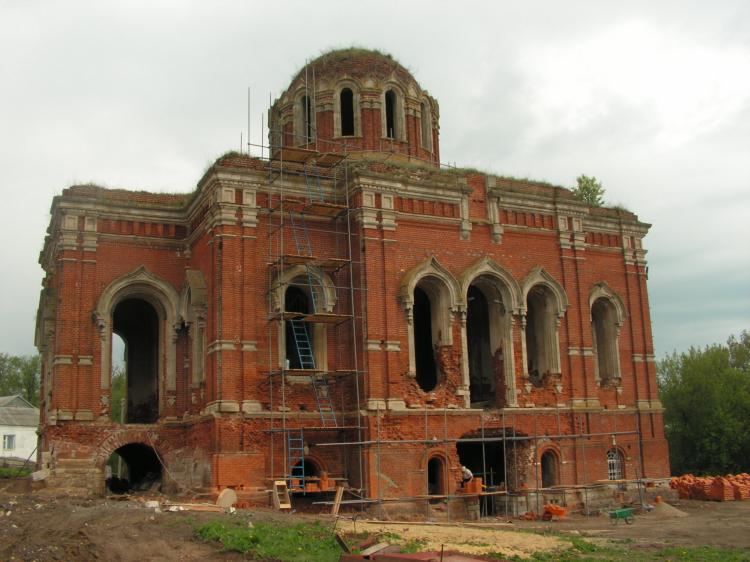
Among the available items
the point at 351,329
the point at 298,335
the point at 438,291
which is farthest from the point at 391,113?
the point at 298,335

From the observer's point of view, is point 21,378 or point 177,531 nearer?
point 177,531

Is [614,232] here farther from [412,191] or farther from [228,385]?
[228,385]

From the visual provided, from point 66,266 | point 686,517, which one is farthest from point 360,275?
point 686,517

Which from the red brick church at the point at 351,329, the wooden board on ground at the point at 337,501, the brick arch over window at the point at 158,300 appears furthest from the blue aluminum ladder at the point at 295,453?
the brick arch over window at the point at 158,300

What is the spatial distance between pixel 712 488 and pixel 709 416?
12.0 metres

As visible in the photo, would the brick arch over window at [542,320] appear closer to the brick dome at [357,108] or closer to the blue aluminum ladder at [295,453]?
the brick dome at [357,108]

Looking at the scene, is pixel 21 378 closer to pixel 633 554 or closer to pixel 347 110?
pixel 347 110

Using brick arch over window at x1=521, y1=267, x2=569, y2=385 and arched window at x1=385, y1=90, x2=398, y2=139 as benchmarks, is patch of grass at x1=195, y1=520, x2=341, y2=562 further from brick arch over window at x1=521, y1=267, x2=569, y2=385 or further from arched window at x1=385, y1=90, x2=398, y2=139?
arched window at x1=385, y1=90, x2=398, y2=139

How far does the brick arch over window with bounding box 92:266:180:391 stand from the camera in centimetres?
2545

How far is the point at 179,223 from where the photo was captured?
26766 millimetres

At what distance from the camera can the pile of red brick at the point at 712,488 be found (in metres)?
28.8

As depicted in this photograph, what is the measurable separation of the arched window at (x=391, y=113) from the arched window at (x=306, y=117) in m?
2.66

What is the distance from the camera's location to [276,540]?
16156mm

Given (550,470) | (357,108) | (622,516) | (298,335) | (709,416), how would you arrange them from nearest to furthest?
1. (622,516)
2. (298,335)
3. (550,470)
4. (357,108)
5. (709,416)
